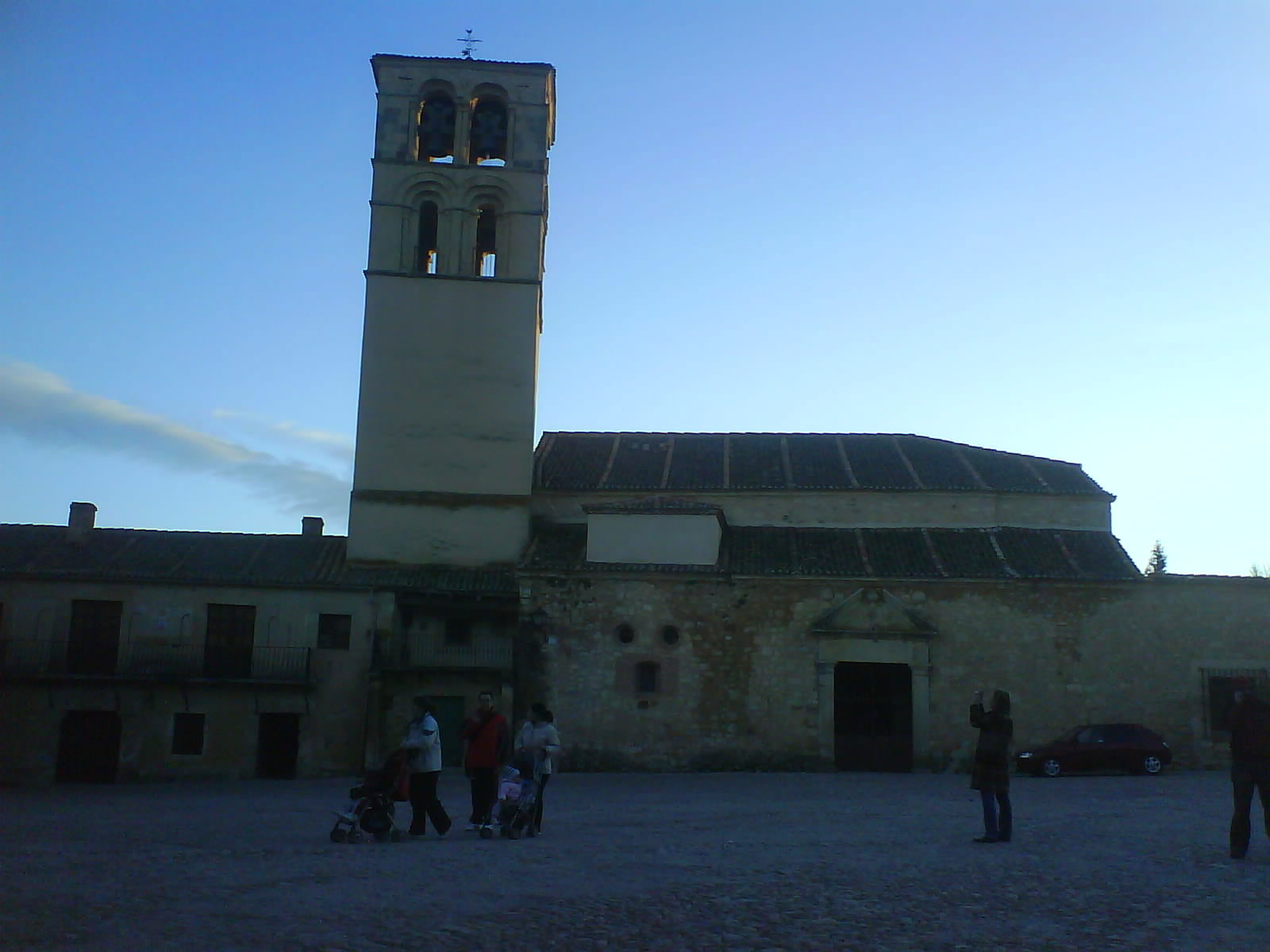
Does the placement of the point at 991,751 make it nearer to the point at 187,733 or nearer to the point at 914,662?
the point at 914,662

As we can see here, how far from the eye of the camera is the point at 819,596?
26000 millimetres

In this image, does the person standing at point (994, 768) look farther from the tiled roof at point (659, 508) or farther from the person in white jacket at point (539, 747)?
the tiled roof at point (659, 508)

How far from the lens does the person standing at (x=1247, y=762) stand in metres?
10.1

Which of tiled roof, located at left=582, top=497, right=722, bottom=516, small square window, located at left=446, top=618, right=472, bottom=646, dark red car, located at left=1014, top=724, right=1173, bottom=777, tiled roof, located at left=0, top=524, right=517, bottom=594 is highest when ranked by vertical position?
tiled roof, located at left=582, top=497, right=722, bottom=516

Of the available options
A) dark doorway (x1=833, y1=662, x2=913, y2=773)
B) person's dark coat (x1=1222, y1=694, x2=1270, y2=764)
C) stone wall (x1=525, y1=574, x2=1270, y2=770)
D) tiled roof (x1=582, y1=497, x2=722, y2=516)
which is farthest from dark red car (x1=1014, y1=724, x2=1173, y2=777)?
person's dark coat (x1=1222, y1=694, x2=1270, y2=764)

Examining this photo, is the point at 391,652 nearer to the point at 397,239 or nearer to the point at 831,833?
the point at 397,239

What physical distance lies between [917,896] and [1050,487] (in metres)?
22.2

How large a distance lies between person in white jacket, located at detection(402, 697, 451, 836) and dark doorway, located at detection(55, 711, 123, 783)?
1618cm

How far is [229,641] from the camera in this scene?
86.3 ft

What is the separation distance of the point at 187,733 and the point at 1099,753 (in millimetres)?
19091

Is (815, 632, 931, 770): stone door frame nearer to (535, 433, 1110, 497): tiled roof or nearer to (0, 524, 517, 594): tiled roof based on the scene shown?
(535, 433, 1110, 497): tiled roof

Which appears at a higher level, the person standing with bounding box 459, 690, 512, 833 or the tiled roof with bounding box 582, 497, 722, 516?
the tiled roof with bounding box 582, 497, 722, 516

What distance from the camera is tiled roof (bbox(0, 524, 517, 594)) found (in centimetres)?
2639

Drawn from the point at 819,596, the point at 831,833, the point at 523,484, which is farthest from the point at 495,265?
the point at 831,833
